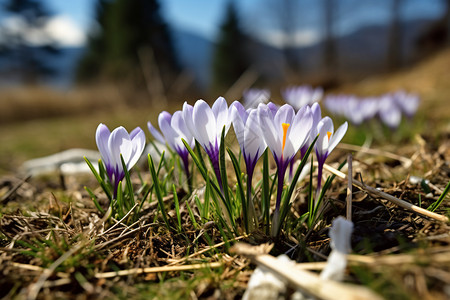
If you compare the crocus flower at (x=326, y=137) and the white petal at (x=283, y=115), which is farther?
the crocus flower at (x=326, y=137)

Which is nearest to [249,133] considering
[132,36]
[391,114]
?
[391,114]

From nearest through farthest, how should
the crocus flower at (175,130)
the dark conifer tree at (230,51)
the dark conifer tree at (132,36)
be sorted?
the crocus flower at (175,130) < the dark conifer tree at (132,36) < the dark conifer tree at (230,51)

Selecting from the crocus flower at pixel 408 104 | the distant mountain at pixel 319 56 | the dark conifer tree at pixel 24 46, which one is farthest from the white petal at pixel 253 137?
the dark conifer tree at pixel 24 46

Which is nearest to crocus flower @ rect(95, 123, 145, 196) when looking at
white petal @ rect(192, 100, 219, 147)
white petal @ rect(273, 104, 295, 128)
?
white petal @ rect(192, 100, 219, 147)

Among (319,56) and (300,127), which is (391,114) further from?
(319,56)

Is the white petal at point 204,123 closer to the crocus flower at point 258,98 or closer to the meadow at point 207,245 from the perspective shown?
the meadow at point 207,245

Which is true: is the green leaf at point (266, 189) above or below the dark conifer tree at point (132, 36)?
below
